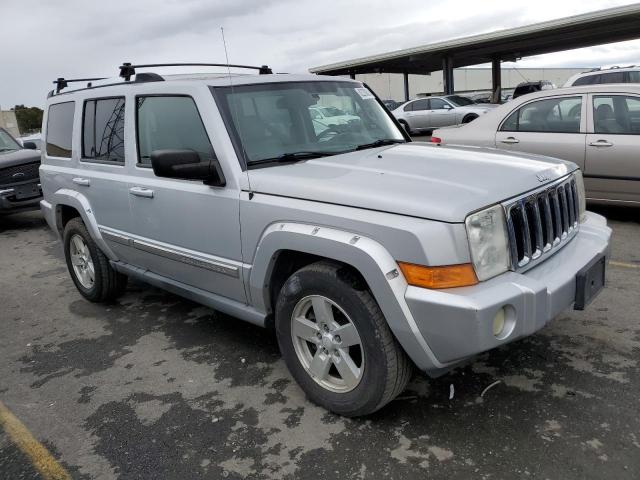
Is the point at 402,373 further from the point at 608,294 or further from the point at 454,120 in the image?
the point at 454,120

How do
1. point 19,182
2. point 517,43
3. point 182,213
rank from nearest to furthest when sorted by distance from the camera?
point 182,213 < point 19,182 < point 517,43

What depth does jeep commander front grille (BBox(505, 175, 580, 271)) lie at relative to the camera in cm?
266

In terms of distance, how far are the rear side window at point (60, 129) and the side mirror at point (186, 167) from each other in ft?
7.14

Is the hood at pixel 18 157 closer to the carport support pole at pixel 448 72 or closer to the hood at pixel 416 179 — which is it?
the hood at pixel 416 179

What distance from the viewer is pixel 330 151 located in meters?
3.54

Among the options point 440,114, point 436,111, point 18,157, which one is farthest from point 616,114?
point 436,111

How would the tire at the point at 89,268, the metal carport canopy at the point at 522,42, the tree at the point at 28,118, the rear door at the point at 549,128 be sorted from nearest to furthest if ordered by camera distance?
the tire at the point at 89,268
the rear door at the point at 549,128
the metal carport canopy at the point at 522,42
the tree at the point at 28,118

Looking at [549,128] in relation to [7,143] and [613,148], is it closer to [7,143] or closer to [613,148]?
[613,148]

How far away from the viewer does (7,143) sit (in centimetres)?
1026

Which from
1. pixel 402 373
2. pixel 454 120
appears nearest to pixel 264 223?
pixel 402 373

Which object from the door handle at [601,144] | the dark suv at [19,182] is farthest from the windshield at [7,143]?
the door handle at [601,144]

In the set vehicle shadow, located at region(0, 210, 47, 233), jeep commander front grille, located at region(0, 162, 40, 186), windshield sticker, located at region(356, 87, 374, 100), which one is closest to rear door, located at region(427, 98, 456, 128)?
vehicle shadow, located at region(0, 210, 47, 233)

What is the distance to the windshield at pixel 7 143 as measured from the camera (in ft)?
33.0

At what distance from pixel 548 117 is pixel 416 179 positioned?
4660 mm
